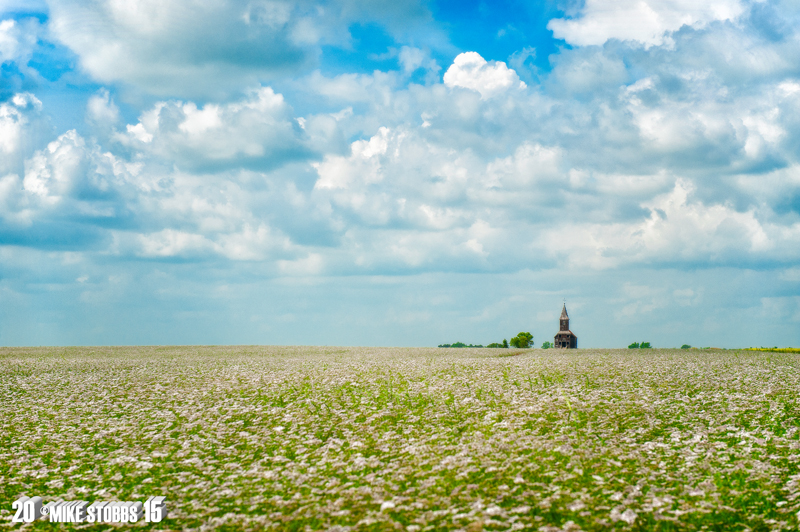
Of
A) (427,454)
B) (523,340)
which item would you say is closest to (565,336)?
(523,340)

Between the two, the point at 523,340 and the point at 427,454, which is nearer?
the point at 427,454

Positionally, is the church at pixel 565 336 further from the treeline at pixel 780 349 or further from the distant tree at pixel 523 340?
the treeline at pixel 780 349

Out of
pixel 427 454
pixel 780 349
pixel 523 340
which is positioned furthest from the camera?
pixel 523 340

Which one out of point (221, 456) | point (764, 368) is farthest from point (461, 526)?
point (764, 368)

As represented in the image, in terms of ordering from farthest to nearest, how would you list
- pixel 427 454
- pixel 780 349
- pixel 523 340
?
pixel 523 340 < pixel 780 349 < pixel 427 454

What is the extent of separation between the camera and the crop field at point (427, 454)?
39.5 ft

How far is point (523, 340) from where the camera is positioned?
130500 mm

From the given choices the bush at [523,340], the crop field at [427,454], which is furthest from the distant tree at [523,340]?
the crop field at [427,454]

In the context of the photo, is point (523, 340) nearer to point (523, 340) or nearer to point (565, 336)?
point (523, 340)

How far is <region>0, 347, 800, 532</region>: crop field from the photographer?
1205cm

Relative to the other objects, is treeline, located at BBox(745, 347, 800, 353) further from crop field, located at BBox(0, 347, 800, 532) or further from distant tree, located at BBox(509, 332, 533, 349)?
distant tree, located at BBox(509, 332, 533, 349)

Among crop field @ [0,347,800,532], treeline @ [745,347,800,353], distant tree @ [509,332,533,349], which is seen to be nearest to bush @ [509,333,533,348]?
distant tree @ [509,332,533,349]

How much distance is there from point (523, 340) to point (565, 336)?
14.7 m

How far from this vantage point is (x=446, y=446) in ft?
55.1
